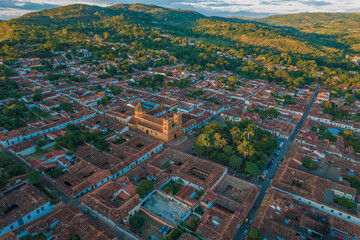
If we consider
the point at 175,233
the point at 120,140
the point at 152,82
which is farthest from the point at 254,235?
the point at 152,82

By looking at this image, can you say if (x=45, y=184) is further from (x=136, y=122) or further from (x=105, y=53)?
(x=105, y=53)

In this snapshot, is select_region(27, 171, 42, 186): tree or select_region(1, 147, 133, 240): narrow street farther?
select_region(27, 171, 42, 186): tree

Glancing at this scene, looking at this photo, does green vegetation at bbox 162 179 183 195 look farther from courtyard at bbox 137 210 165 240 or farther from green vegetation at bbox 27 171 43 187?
green vegetation at bbox 27 171 43 187

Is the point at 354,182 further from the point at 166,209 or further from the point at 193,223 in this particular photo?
the point at 166,209

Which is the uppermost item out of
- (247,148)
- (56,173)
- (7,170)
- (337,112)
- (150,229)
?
(247,148)

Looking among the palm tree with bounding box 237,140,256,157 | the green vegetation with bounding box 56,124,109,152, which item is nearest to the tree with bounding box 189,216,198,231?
the palm tree with bounding box 237,140,256,157

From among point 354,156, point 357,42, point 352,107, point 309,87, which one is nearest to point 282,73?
point 309,87
